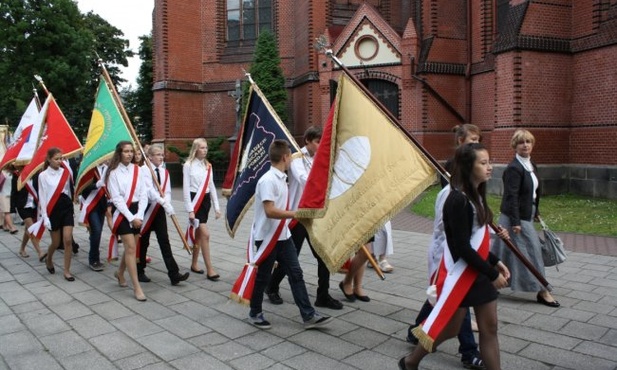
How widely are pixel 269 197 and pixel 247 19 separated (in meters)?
22.3

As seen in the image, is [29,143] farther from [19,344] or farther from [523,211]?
[523,211]

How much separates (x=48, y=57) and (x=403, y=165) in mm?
31965

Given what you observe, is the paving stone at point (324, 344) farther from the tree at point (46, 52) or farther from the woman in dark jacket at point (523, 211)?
the tree at point (46, 52)

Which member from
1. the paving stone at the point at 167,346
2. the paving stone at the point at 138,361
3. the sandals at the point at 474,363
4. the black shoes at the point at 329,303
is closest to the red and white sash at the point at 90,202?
the paving stone at the point at 167,346

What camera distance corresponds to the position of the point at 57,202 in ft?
24.9

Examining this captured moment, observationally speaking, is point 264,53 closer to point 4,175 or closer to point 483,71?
point 483,71

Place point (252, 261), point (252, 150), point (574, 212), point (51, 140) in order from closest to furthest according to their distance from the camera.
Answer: point (252, 261)
point (252, 150)
point (51, 140)
point (574, 212)

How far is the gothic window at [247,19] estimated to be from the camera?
82.9ft

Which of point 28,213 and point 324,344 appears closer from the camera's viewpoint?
point 324,344

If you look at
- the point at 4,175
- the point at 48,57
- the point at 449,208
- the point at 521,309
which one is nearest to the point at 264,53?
the point at 4,175

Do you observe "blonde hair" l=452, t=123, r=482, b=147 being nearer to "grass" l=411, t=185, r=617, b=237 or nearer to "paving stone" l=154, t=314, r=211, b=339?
"paving stone" l=154, t=314, r=211, b=339

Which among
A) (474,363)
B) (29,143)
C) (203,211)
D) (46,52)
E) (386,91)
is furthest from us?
(46,52)

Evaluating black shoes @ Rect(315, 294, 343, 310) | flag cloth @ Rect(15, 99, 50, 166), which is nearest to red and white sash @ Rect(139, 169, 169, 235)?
black shoes @ Rect(315, 294, 343, 310)

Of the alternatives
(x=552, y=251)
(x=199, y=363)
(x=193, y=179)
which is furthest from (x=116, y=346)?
(x=552, y=251)
